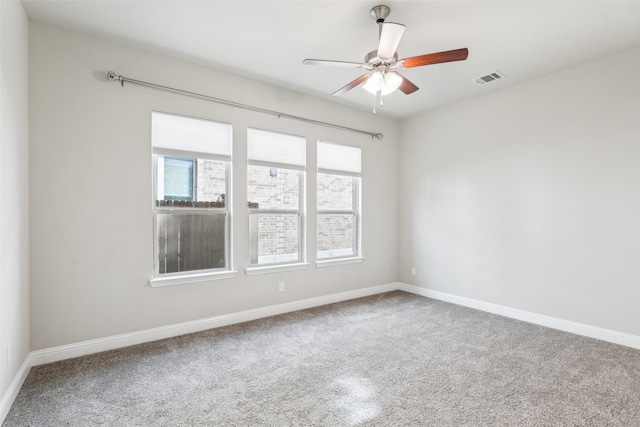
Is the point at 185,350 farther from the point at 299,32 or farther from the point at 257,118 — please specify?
the point at 299,32

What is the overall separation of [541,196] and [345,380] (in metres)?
3.12

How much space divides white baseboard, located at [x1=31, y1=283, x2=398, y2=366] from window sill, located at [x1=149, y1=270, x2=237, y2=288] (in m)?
0.44

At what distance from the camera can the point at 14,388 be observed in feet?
7.25

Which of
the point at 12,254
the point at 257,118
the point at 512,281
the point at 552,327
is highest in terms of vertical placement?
the point at 257,118

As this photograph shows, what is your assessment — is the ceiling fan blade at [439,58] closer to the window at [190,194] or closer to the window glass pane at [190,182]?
the window at [190,194]

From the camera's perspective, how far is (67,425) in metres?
1.95

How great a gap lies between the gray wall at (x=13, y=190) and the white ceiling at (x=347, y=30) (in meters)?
0.46

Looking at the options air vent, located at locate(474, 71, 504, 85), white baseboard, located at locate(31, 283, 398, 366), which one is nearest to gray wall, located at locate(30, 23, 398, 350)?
white baseboard, located at locate(31, 283, 398, 366)

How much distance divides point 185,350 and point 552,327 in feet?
13.0

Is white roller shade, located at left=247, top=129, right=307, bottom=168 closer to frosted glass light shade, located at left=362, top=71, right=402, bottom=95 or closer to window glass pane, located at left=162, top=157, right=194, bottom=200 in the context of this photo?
window glass pane, located at left=162, top=157, right=194, bottom=200

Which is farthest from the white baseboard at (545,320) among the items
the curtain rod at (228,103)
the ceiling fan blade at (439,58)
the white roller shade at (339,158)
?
the ceiling fan blade at (439,58)

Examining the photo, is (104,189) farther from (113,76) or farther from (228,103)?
(228,103)

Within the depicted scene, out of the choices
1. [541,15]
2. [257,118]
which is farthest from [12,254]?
[541,15]

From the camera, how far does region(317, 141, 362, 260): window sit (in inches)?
181
